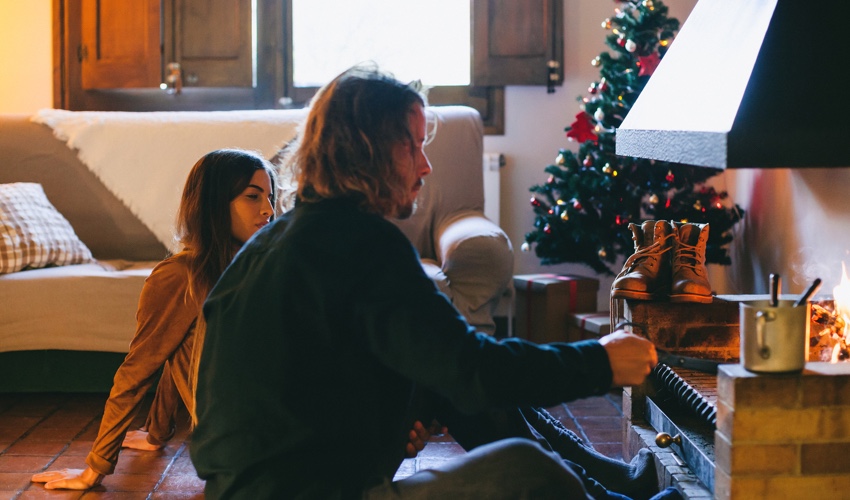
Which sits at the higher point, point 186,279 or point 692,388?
point 186,279

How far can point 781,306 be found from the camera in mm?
1459

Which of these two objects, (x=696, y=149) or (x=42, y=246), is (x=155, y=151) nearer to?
(x=42, y=246)

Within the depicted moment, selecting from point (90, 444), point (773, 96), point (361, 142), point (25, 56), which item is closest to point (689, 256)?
point (773, 96)

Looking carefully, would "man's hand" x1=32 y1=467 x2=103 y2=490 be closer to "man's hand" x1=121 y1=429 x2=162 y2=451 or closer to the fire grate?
"man's hand" x1=121 y1=429 x2=162 y2=451

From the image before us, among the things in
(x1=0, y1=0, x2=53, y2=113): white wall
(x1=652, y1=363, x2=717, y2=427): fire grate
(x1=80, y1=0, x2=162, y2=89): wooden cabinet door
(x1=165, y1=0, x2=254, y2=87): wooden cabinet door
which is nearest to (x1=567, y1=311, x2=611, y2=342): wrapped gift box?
(x1=652, y1=363, x2=717, y2=427): fire grate

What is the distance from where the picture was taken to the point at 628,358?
1346 millimetres

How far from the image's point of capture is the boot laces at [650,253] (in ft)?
7.07

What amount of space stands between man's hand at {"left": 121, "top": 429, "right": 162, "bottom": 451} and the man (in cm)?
144

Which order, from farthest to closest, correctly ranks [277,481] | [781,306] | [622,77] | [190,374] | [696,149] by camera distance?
1. [622,77]
2. [190,374]
3. [696,149]
4. [781,306]
5. [277,481]

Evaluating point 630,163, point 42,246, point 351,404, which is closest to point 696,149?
point 351,404

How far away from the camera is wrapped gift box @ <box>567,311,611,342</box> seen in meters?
3.35

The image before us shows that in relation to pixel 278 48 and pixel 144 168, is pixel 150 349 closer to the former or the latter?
pixel 144 168

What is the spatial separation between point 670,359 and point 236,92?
319cm

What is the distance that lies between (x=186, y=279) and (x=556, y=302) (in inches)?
67.0
